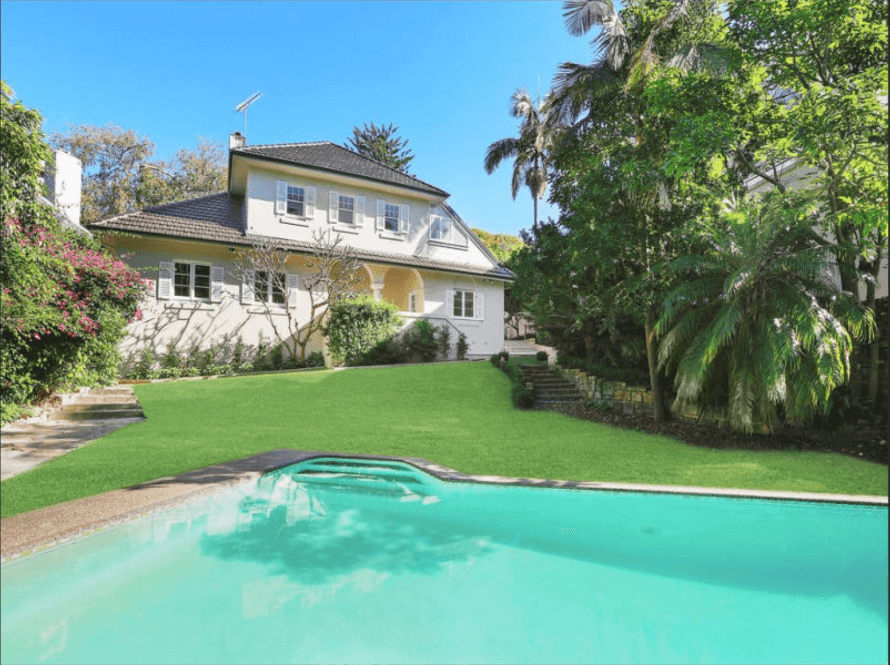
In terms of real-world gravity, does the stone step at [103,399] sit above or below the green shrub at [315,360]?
below

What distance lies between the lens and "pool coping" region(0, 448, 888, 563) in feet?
12.3

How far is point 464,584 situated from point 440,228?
2024 centimetres

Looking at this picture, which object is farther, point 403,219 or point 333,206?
point 403,219

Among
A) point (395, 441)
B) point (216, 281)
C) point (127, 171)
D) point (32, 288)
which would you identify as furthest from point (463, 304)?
point (127, 171)

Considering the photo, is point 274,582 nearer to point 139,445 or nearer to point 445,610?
point 445,610

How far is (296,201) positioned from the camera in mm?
19953

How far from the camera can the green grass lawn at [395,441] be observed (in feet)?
21.0

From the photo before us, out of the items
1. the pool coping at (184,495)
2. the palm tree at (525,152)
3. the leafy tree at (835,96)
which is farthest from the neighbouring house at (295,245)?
the leafy tree at (835,96)

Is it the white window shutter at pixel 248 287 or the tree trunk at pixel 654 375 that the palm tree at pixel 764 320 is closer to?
the tree trunk at pixel 654 375

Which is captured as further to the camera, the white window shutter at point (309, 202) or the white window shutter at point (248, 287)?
the white window shutter at point (309, 202)

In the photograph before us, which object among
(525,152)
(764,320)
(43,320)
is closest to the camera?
(43,320)

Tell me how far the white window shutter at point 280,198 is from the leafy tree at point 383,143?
1934 centimetres

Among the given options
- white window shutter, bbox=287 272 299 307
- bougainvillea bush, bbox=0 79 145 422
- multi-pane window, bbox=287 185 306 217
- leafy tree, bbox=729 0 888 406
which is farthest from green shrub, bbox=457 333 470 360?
bougainvillea bush, bbox=0 79 145 422

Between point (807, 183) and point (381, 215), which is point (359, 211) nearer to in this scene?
point (381, 215)
